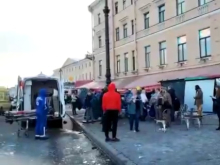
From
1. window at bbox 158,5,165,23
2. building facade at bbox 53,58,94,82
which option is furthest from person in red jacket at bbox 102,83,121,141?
building facade at bbox 53,58,94,82

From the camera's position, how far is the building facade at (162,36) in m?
23.0

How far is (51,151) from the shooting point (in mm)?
10102

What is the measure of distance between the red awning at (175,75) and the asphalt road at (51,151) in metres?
11.6

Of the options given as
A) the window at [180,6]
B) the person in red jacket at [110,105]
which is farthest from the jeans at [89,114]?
the window at [180,6]

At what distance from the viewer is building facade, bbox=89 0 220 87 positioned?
2297 cm

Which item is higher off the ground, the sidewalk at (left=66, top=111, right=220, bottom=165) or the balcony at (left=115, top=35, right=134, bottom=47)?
the balcony at (left=115, top=35, right=134, bottom=47)

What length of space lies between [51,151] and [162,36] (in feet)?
64.8

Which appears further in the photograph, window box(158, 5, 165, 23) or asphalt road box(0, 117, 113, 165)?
window box(158, 5, 165, 23)

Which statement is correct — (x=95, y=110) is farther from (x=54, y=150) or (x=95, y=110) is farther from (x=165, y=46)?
(x=165, y=46)

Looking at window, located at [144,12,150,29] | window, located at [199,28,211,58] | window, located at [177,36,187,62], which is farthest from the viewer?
window, located at [144,12,150,29]

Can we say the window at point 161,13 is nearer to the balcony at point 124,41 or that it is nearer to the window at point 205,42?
the window at point 205,42

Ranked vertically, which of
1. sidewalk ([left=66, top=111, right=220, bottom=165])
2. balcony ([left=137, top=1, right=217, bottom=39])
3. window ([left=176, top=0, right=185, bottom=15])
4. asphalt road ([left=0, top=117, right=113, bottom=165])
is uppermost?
window ([left=176, top=0, right=185, bottom=15])

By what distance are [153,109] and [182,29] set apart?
1070cm

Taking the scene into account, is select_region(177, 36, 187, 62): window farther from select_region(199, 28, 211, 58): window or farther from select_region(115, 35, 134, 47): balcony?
select_region(115, 35, 134, 47): balcony
